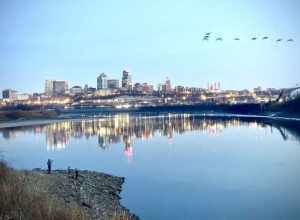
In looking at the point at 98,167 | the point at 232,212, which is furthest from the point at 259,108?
the point at 232,212

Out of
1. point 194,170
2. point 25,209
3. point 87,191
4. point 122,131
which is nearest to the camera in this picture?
point 25,209

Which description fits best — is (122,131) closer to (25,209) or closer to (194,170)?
(194,170)

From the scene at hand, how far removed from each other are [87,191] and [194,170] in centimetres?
882

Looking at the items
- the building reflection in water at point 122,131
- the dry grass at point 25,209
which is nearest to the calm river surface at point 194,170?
the building reflection in water at point 122,131

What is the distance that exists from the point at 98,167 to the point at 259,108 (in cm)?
8406

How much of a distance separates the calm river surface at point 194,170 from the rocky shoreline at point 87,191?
0.70m

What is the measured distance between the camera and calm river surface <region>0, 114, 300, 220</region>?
47.8 ft

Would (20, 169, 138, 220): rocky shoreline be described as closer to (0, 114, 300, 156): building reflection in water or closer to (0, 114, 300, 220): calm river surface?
(0, 114, 300, 220): calm river surface

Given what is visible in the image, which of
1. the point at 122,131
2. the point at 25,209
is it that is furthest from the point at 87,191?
the point at 122,131

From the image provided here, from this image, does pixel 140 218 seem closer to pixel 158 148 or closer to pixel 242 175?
pixel 242 175

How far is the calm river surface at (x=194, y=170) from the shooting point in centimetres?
1458

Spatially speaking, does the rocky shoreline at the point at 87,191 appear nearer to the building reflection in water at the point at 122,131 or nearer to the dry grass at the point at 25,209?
the dry grass at the point at 25,209

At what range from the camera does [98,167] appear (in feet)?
82.8

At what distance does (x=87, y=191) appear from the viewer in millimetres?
16156
